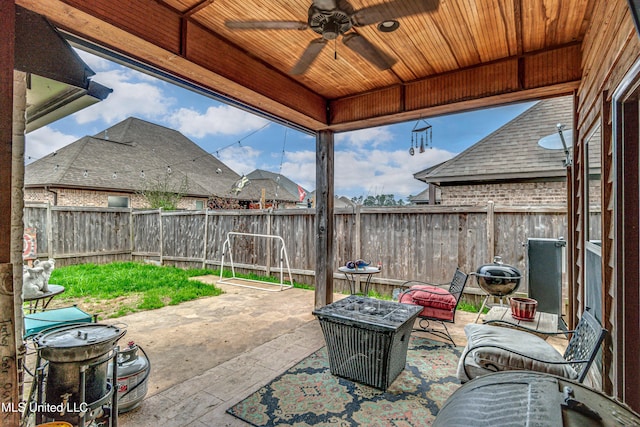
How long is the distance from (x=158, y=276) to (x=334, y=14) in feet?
21.8

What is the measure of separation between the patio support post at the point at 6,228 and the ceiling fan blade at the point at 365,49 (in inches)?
71.0

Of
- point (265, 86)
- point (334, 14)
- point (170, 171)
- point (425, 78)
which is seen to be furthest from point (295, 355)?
point (170, 171)

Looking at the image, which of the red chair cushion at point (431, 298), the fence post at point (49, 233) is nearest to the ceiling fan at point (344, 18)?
the red chair cushion at point (431, 298)

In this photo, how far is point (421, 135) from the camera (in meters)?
4.20

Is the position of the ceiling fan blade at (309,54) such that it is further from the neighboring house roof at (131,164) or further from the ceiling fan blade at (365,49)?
the neighboring house roof at (131,164)

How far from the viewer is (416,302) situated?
11.9 ft

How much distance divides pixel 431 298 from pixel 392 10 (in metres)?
2.96

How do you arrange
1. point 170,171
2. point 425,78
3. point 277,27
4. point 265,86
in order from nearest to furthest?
point 277,27, point 265,86, point 425,78, point 170,171

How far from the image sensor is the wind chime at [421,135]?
4023 millimetres

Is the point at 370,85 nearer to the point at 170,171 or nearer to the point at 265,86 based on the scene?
the point at 265,86

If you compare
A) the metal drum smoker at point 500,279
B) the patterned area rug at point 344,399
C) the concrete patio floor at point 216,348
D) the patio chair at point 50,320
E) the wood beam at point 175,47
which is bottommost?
the concrete patio floor at point 216,348

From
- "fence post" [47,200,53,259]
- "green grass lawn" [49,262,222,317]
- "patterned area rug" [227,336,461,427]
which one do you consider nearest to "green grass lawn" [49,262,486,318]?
"green grass lawn" [49,262,222,317]

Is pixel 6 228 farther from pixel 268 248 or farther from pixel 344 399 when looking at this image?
pixel 268 248

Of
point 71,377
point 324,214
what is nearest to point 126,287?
point 324,214
